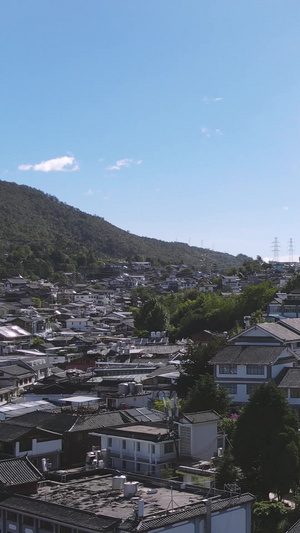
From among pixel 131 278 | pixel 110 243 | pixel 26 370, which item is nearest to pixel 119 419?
pixel 26 370

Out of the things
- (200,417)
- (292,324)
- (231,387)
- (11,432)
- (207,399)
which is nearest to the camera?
(11,432)

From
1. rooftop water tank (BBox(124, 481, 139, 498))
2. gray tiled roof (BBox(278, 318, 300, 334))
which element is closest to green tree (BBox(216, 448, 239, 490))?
rooftop water tank (BBox(124, 481, 139, 498))

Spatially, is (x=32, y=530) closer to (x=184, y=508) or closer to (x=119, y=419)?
(x=184, y=508)

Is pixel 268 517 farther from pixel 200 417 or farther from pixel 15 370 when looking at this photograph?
pixel 15 370

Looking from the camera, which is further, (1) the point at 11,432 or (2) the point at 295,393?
(2) the point at 295,393

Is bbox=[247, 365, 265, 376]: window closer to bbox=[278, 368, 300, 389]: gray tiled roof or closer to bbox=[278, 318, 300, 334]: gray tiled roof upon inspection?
bbox=[278, 368, 300, 389]: gray tiled roof

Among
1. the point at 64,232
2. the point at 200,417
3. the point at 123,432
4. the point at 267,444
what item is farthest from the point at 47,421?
the point at 64,232
